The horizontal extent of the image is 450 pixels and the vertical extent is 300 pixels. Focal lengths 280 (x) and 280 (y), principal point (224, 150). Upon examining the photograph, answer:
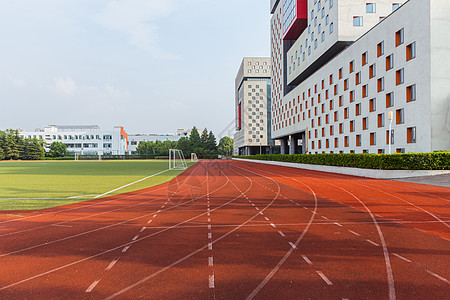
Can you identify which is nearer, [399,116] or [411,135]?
[411,135]

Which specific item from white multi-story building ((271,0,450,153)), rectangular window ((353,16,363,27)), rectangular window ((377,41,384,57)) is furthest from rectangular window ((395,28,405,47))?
rectangular window ((353,16,363,27))

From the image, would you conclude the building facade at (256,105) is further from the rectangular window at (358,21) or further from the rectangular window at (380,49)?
the rectangular window at (380,49)

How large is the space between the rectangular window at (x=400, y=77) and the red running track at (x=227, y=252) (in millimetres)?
21219

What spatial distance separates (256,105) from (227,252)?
108239 millimetres

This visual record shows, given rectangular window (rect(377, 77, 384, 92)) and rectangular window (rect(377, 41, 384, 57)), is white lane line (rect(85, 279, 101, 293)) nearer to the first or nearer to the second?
rectangular window (rect(377, 77, 384, 92))

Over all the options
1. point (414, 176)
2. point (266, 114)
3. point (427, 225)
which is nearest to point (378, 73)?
point (414, 176)

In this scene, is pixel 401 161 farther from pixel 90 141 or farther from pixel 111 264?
pixel 90 141

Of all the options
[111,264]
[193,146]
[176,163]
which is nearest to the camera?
[111,264]

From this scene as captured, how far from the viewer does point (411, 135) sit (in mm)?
25938

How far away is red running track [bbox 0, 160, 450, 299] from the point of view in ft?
13.8

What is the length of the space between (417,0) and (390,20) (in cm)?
355

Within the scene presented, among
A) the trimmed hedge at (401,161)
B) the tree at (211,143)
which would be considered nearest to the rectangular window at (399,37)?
the trimmed hedge at (401,161)

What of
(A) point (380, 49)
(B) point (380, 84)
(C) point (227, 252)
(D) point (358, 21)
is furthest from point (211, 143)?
(C) point (227, 252)

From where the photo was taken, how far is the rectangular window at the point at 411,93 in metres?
25.5
